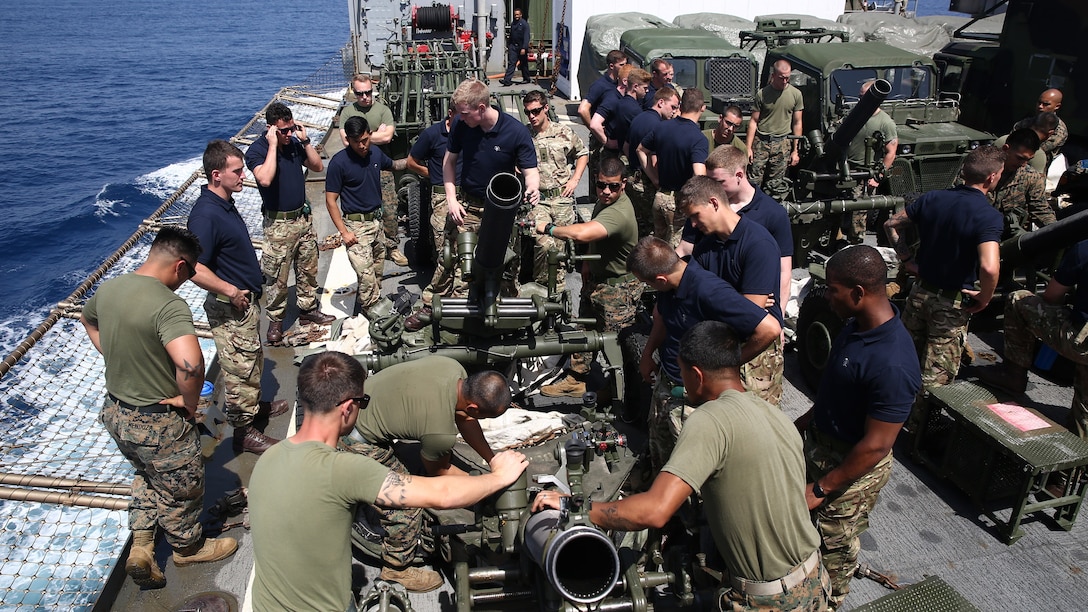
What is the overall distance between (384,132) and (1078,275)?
268 inches

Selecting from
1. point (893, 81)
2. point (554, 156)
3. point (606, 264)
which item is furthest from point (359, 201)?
point (893, 81)

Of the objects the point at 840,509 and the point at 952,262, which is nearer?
the point at 840,509

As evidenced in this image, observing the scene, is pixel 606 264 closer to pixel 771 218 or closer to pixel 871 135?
pixel 771 218

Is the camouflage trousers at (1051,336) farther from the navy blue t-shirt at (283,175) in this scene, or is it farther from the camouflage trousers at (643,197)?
the navy blue t-shirt at (283,175)

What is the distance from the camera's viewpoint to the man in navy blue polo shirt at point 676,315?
13.0ft

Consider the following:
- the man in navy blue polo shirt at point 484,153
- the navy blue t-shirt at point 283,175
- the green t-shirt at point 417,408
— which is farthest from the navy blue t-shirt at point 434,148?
the green t-shirt at point 417,408

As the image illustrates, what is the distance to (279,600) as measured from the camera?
291 cm

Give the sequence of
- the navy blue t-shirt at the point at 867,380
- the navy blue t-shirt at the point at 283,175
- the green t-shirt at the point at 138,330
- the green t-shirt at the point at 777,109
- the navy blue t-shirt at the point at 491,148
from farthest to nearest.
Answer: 1. the green t-shirt at the point at 777,109
2. the navy blue t-shirt at the point at 283,175
3. the navy blue t-shirt at the point at 491,148
4. the green t-shirt at the point at 138,330
5. the navy blue t-shirt at the point at 867,380

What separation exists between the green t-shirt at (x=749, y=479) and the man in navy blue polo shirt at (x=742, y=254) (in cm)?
132

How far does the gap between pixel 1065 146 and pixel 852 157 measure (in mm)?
4359

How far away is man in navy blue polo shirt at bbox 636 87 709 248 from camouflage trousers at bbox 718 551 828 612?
3.99 m

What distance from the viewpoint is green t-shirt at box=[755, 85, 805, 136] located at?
31.4ft

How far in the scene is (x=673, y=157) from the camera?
679cm

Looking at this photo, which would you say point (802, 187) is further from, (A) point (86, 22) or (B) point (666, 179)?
(A) point (86, 22)
